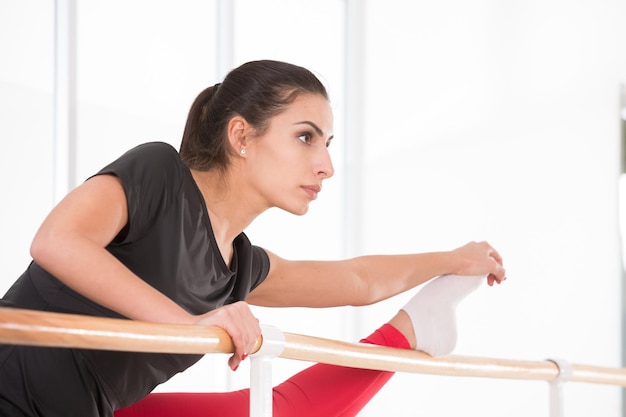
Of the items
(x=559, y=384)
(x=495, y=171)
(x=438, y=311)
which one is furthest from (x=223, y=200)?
(x=495, y=171)

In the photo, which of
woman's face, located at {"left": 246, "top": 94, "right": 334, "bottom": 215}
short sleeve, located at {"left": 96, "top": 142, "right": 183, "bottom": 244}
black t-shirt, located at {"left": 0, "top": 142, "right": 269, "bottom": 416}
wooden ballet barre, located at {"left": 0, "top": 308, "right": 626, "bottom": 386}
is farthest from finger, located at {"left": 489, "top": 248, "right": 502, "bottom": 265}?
short sleeve, located at {"left": 96, "top": 142, "right": 183, "bottom": 244}

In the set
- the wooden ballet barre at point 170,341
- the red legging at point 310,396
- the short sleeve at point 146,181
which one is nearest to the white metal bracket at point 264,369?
the wooden ballet barre at point 170,341

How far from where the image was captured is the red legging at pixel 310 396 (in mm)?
1786

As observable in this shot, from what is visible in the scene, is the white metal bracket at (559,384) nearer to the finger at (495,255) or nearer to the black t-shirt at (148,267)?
the finger at (495,255)

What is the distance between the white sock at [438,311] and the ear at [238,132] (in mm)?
557

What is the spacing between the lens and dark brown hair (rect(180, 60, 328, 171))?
1622mm

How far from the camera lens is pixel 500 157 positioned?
4.14 m

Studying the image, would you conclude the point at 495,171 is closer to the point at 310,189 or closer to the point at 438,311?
the point at 438,311

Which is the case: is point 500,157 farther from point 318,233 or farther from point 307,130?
point 307,130

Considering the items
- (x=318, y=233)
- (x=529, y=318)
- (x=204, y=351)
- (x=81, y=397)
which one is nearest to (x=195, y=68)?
(x=318, y=233)

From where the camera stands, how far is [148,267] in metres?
1.46

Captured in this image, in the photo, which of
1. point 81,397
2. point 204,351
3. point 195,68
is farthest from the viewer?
point 195,68

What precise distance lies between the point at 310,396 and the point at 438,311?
12.9 inches

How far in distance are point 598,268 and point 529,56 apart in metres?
1.01
